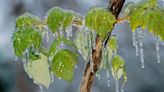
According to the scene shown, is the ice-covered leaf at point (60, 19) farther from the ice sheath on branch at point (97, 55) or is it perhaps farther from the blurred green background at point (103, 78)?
the blurred green background at point (103, 78)

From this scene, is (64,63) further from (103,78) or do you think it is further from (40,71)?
(103,78)

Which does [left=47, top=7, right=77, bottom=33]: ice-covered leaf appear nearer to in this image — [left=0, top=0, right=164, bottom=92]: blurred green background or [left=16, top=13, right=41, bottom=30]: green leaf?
[left=16, top=13, right=41, bottom=30]: green leaf

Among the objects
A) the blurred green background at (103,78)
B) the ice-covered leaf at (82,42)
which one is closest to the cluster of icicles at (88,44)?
the ice-covered leaf at (82,42)

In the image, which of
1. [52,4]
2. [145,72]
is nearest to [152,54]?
[145,72]

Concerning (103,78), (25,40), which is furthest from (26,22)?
(103,78)

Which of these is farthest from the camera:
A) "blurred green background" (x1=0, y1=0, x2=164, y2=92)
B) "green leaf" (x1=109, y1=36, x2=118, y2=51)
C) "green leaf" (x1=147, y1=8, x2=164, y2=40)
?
"blurred green background" (x1=0, y1=0, x2=164, y2=92)

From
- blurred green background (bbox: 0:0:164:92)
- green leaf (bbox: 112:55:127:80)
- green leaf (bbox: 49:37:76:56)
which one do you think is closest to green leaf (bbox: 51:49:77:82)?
green leaf (bbox: 49:37:76:56)

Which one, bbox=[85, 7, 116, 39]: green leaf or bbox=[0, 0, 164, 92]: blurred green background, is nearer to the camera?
bbox=[85, 7, 116, 39]: green leaf
